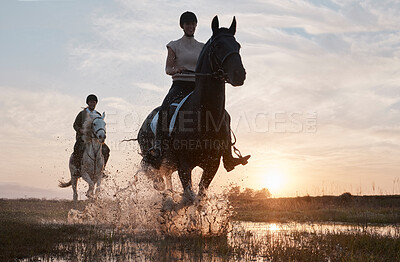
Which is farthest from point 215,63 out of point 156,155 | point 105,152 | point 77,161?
point 77,161

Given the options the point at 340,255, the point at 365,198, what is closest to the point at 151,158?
the point at 340,255

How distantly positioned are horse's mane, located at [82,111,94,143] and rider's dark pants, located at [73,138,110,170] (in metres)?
0.35

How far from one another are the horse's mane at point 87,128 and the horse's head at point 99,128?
23 centimetres

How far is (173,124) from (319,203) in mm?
18546

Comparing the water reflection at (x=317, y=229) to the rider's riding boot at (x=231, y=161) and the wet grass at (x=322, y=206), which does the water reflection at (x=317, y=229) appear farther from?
the wet grass at (x=322, y=206)

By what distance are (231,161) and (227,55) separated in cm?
230

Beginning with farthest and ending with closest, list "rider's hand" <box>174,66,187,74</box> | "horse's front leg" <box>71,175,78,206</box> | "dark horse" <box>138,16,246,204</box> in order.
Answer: "horse's front leg" <box>71,175,78,206</box>
"rider's hand" <box>174,66,187,74</box>
"dark horse" <box>138,16,246,204</box>

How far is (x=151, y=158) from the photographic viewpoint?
347 inches

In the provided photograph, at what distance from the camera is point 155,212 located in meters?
9.06

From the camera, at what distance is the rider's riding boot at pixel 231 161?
26.8 ft

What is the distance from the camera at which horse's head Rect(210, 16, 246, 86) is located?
6590 millimetres

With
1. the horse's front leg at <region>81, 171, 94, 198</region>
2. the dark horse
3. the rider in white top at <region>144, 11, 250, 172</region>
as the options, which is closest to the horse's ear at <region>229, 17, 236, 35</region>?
the dark horse

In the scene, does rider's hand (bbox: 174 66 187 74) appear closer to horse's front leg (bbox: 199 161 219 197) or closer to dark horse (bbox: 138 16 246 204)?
dark horse (bbox: 138 16 246 204)

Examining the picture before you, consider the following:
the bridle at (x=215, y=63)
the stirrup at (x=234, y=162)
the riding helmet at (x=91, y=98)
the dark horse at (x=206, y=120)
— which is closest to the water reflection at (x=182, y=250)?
the dark horse at (x=206, y=120)
